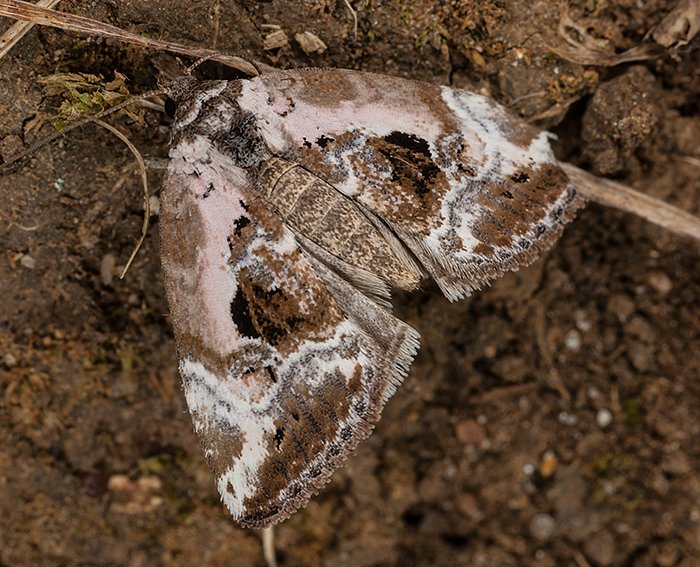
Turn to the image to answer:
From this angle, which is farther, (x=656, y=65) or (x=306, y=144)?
(x=656, y=65)

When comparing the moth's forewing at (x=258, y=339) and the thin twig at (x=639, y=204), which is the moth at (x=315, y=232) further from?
the thin twig at (x=639, y=204)

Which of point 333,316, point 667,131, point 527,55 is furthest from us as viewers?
point 667,131

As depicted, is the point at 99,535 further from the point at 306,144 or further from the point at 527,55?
the point at 527,55

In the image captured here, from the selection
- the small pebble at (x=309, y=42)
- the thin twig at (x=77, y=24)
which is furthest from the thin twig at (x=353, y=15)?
the thin twig at (x=77, y=24)

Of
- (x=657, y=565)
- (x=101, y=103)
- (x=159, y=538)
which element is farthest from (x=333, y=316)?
(x=657, y=565)

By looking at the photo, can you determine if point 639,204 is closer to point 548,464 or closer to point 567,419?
point 567,419

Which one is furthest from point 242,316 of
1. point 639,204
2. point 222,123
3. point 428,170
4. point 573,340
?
point 639,204

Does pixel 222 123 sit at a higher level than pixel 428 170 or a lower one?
lower
